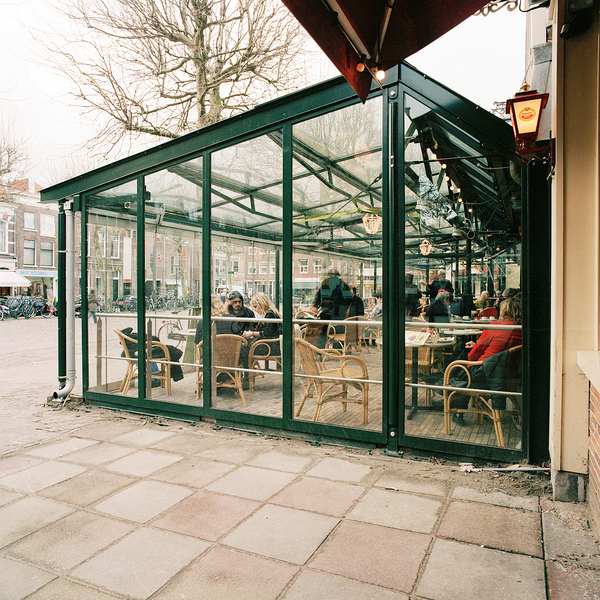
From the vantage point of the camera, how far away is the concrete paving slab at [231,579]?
82.8 inches

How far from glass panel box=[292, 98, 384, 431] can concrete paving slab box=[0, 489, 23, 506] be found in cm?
233

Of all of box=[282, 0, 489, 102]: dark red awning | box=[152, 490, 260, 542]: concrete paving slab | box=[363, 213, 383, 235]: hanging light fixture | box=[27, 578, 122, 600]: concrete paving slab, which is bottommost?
box=[27, 578, 122, 600]: concrete paving slab

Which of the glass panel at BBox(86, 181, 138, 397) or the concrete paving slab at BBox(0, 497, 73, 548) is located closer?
the concrete paving slab at BBox(0, 497, 73, 548)

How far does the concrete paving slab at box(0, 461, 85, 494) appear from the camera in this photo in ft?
11.1

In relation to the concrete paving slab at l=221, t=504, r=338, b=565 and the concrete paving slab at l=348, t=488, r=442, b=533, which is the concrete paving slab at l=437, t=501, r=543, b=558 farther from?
the concrete paving slab at l=221, t=504, r=338, b=565

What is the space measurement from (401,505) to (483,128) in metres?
2.94

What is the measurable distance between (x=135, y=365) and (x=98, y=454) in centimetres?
175

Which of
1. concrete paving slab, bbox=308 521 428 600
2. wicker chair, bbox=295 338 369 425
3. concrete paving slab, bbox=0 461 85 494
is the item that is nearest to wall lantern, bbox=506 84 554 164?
wicker chair, bbox=295 338 369 425

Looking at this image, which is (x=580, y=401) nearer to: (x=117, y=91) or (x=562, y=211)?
(x=562, y=211)

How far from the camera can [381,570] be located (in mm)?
2262

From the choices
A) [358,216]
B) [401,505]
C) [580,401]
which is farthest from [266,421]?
[580,401]

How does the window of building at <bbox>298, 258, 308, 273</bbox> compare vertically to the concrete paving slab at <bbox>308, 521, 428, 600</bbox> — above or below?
above

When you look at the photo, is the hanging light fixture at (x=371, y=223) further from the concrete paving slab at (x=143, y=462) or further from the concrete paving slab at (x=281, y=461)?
the concrete paving slab at (x=143, y=462)

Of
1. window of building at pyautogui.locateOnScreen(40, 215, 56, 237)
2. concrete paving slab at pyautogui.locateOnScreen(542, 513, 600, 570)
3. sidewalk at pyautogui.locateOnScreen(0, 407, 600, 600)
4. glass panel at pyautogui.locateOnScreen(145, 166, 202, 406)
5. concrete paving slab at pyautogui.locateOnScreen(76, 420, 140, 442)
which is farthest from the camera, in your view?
window of building at pyautogui.locateOnScreen(40, 215, 56, 237)
